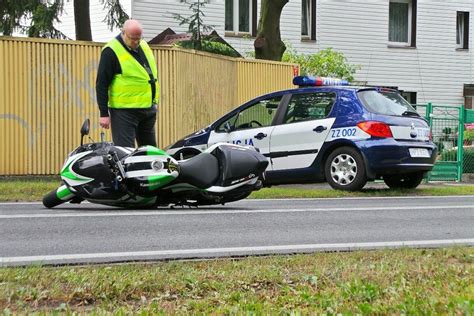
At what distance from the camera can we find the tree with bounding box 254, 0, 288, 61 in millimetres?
19156

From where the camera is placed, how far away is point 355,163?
12289 millimetres

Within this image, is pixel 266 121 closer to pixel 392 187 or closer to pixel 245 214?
pixel 392 187

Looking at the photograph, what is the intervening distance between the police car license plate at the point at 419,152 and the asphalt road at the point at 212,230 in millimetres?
2539

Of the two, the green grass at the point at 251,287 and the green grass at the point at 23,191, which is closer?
the green grass at the point at 251,287

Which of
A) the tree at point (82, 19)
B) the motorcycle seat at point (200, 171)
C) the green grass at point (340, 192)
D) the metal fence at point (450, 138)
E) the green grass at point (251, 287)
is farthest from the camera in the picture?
the tree at point (82, 19)

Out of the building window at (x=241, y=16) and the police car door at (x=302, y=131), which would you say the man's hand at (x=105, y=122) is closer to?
the police car door at (x=302, y=131)

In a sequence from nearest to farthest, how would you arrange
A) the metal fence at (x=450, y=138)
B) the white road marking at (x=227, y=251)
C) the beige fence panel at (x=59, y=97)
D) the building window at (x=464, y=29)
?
the white road marking at (x=227, y=251) → the beige fence panel at (x=59, y=97) → the metal fence at (x=450, y=138) → the building window at (x=464, y=29)

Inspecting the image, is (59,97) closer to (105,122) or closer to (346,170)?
(346,170)

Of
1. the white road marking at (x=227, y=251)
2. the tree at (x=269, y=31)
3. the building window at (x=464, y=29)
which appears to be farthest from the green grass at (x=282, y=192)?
the building window at (x=464, y=29)

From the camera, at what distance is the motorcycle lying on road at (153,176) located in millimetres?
8203

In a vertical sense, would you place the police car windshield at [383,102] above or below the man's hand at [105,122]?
above

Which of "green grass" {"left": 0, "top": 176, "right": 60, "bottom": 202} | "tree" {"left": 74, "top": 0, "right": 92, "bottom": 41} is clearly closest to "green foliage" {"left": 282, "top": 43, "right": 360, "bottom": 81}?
"tree" {"left": 74, "top": 0, "right": 92, "bottom": 41}

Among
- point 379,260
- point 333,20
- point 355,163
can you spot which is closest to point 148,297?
point 379,260

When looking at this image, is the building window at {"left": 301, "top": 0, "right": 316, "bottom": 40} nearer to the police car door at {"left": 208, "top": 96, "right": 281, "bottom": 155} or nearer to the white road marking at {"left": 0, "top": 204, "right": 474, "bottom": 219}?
the police car door at {"left": 208, "top": 96, "right": 281, "bottom": 155}
